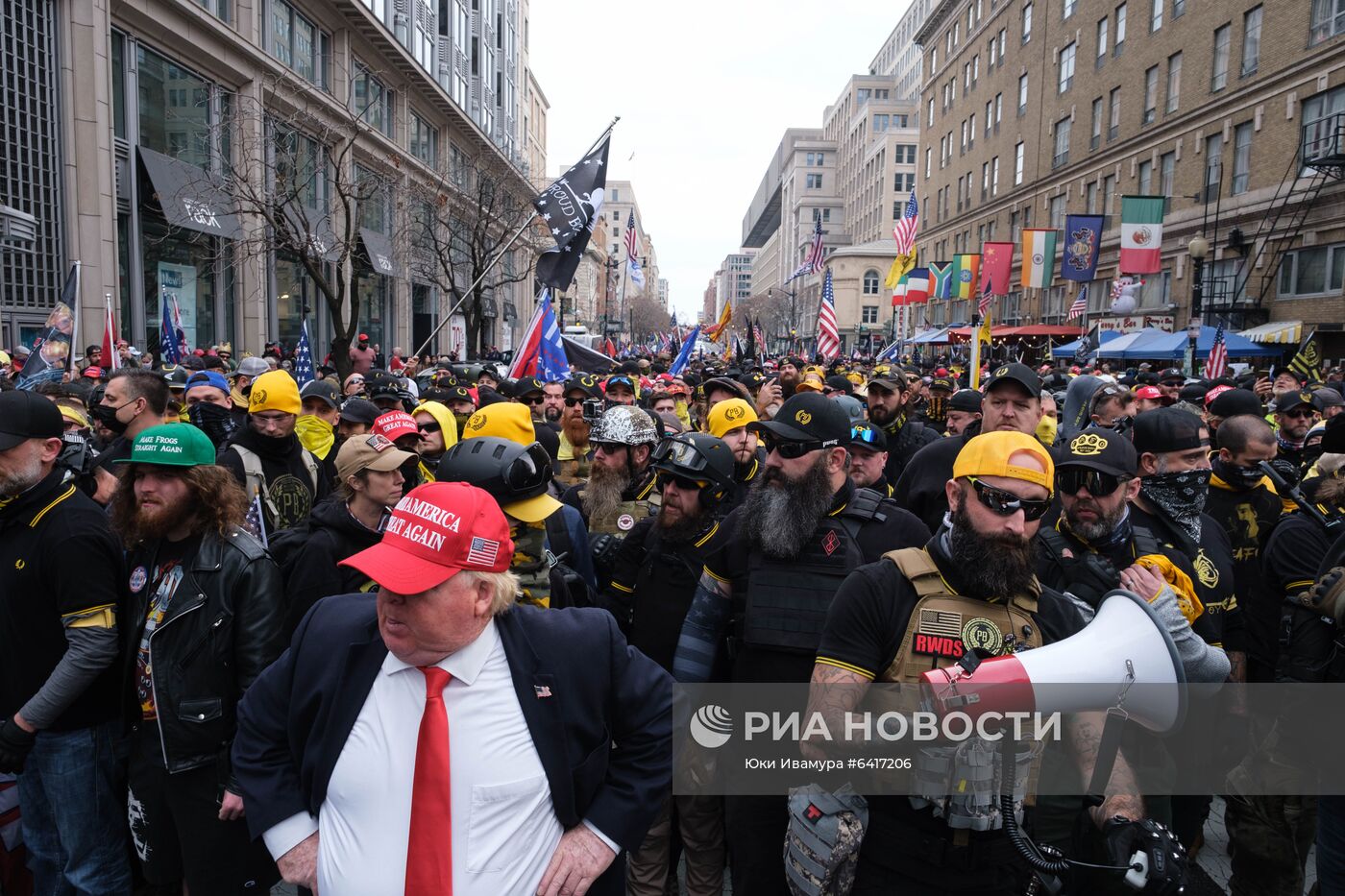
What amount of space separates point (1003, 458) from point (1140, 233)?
2974 centimetres

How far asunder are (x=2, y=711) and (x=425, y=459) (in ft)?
10.3

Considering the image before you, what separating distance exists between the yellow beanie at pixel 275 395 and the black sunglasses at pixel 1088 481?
4.47 meters

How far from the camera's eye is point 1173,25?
111ft

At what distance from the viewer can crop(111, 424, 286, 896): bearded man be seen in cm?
321

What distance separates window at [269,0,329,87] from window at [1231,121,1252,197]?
30.3 meters

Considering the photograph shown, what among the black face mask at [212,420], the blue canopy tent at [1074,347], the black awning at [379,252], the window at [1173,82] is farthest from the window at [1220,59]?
the black face mask at [212,420]

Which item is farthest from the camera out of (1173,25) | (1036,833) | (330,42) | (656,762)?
(1173,25)

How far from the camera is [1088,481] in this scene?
134 inches

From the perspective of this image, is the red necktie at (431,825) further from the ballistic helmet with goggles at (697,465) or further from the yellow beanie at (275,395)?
the yellow beanie at (275,395)

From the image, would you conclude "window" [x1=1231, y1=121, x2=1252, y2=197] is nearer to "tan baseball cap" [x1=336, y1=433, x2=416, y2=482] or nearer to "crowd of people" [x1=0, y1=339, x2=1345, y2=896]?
"crowd of people" [x1=0, y1=339, x2=1345, y2=896]

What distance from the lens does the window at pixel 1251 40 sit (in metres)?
28.5

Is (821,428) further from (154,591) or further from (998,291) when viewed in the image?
(998,291)

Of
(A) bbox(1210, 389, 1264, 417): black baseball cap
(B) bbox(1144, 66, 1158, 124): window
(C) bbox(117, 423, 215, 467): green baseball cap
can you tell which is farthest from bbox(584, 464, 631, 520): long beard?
(B) bbox(1144, 66, 1158, 124): window

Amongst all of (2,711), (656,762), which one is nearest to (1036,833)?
(656,762)
